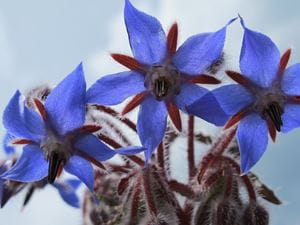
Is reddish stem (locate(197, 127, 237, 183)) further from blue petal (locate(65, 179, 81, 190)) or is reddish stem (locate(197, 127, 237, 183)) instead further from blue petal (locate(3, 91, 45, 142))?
blue petal (locate(65, 179, 81, 190))

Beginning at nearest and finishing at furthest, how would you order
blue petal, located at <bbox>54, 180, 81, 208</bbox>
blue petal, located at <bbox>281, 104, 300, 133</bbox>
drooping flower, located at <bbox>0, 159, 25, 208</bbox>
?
blue petal, located at <bbox>281, 104, 300, 133</bbox>
drooping flower, located at <bbox>0, 159, 25, 208</bbox>
blue petal, located at <bbox>54, 180, 81, 208</bbox>

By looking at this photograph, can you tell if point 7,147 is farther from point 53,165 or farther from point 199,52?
point 199,52

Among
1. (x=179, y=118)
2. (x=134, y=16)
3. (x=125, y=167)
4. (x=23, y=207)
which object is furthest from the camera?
(x=23, y=207)

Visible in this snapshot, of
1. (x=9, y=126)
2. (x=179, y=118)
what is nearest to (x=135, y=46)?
(x=179, y=118)

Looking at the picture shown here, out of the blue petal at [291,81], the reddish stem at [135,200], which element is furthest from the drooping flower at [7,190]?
the blue petal at [291,81]

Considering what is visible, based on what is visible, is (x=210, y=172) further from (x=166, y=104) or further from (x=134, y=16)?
(x=134, y=16)

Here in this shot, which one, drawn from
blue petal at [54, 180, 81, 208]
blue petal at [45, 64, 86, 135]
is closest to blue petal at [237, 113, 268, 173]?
blue petal at [45, 64, 86, 135]

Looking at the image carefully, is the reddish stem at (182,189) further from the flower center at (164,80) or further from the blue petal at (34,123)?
the blue petal at (34,123)
